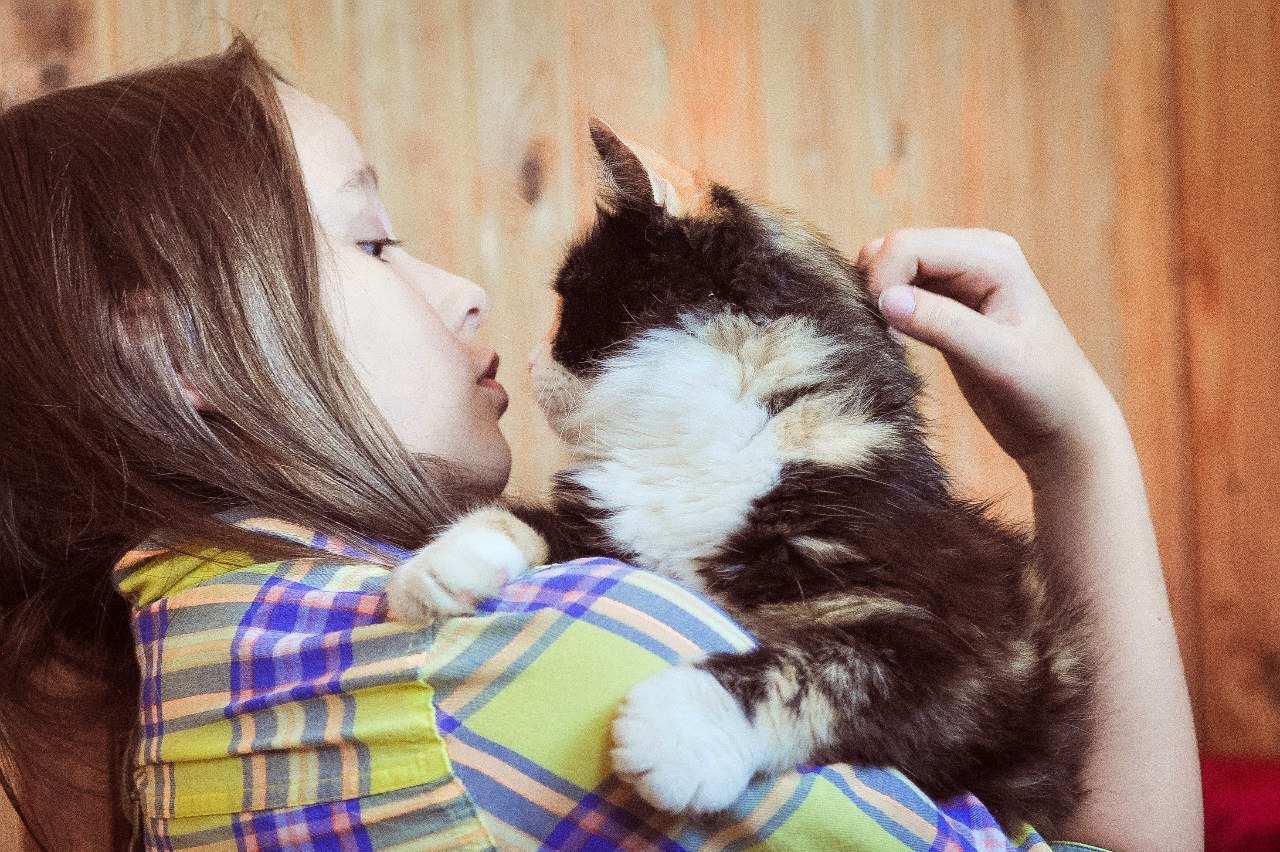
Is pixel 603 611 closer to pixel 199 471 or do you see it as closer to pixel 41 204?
pixel 199 471

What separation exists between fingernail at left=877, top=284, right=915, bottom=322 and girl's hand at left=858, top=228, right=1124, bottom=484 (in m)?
0.02

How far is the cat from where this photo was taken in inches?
31.5

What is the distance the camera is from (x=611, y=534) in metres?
1.03

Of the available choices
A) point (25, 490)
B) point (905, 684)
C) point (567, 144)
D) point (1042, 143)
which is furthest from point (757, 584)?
point (1042, 143)

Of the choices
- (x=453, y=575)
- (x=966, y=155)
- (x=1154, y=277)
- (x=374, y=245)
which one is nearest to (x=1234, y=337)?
(x=1154, y=277)

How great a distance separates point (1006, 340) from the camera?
1.14 meters

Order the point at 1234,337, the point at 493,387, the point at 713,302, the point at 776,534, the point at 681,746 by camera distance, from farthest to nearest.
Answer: the point at 1234,337, the point at 493,387, the point at 713,302, the point at 776,534, the point at 681,746

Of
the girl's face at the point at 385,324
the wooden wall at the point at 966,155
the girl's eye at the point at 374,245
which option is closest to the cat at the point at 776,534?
the girl's face at the point at 385,324

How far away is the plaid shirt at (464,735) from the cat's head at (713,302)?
0.97 ft

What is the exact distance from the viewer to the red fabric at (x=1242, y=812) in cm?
148

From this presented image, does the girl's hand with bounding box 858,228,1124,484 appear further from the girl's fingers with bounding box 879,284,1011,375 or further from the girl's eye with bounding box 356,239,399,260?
the girl's eye with bounding box 356,239,399,260

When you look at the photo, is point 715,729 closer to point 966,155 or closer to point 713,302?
point 713,302

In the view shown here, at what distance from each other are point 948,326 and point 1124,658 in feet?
1.51

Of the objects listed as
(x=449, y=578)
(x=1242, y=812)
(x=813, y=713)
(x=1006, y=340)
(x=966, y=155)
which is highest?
(x=966, y=155)
